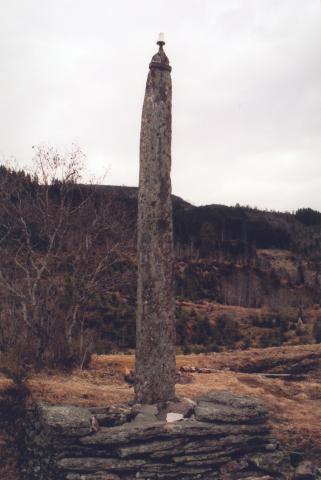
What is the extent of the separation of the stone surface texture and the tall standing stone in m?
0.70

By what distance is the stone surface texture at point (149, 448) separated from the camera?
6.56 meters

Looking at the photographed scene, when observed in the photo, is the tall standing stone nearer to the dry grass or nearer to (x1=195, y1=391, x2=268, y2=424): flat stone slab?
(x1=195, y1=391, x2=268, y2=424): flat stone slab

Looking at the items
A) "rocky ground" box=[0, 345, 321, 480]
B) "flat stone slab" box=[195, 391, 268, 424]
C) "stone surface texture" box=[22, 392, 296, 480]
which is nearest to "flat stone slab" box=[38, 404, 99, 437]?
"stone surface texture" box=[22, 392, 296, 480]

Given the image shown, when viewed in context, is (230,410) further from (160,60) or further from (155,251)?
(160,60)

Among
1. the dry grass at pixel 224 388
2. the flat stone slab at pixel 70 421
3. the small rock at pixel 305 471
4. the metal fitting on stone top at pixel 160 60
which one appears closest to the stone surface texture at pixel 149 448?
the flat stone slab at pixel 70 421

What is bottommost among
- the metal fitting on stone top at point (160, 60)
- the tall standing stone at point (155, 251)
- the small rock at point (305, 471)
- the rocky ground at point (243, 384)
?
the small rock at point (305, 471)

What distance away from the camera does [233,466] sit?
6.94 meters

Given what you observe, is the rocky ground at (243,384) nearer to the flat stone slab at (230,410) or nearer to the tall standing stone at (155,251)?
the flat stone slab at (230,410)

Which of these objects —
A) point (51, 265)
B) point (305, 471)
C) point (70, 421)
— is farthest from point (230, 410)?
point (51, 265)

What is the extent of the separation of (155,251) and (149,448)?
284 cm

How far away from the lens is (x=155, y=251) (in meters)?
8.05

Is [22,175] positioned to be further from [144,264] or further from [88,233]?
[144,264]

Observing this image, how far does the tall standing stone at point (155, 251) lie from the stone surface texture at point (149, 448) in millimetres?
700

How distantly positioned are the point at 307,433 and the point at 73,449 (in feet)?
12.9
